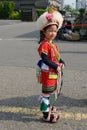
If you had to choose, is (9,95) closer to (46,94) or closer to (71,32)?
(46,94)

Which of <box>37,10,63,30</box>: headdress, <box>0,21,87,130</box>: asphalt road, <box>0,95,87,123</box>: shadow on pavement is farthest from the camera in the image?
<box>0,95,87,123</box>: shadow on pavement

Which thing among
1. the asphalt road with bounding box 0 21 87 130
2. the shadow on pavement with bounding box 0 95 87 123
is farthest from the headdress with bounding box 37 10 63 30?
the shadow on pavement with bounding box 0 95 87 123

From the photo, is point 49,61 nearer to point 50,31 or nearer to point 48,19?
point 50,31

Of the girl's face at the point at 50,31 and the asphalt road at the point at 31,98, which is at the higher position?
the girl's face at the point at 50,31

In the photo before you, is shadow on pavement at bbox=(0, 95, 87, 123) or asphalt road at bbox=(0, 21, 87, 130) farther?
shadow on pavement at bbox=(0, 95, 87, 123)

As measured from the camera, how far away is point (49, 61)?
5.03 meters

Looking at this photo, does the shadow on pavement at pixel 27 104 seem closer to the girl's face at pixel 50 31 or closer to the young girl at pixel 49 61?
the young girl at pixel 49 61

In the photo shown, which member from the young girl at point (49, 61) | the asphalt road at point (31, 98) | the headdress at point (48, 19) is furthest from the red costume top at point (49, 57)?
the asphalt road at point (31, 98)

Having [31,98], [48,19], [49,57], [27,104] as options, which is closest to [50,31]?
[48,19]

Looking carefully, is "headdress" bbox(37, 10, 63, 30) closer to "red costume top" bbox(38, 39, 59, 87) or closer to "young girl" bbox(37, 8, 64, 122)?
"young girl" bbox(37, 8, 64, 122)

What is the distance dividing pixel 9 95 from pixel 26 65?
3445mm

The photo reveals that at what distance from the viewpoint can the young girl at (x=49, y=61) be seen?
16.6 ft

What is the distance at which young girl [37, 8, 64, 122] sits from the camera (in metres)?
5.07

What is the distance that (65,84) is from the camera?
24.9 feet
